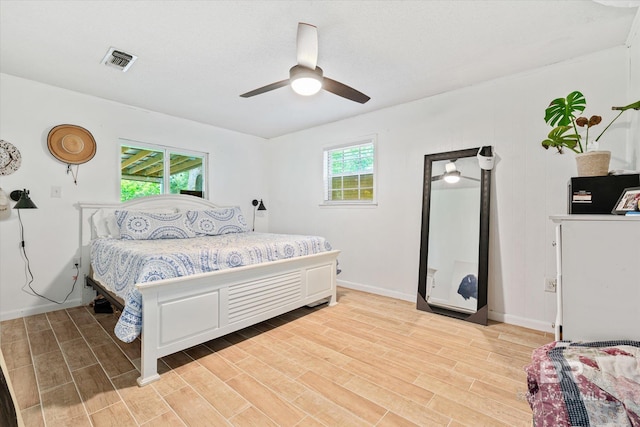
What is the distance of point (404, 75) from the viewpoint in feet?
9.16

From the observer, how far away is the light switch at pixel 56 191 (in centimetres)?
310

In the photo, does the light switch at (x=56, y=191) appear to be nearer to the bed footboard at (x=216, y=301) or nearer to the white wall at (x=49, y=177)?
the white wall at (x=49, y=177)

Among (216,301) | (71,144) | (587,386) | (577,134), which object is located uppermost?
(71,144)

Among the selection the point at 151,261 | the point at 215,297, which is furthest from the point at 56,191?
the point at 215,297

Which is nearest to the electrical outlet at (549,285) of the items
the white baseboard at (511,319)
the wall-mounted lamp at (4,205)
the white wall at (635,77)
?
the white baseboard at (511,319)

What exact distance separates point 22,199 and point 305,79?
3.02 metres

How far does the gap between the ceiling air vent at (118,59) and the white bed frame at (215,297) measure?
158 cm

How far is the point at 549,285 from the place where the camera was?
2.58m

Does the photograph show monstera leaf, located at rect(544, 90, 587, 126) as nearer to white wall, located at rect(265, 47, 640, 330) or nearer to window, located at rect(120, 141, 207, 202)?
white wall, located at rect(265, 47, 640, 330)

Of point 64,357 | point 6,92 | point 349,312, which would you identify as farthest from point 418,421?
point 6,92

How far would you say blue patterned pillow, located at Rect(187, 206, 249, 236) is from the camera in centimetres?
349

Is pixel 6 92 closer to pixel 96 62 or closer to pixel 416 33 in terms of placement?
pixel 96 62

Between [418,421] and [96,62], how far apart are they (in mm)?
3590

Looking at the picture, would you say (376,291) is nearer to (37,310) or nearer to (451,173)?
(451,173)
